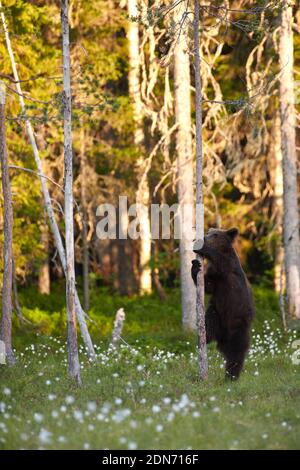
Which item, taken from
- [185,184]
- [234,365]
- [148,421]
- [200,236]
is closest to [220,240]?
[200,236]

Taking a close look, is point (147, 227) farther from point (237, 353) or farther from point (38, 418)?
point (38, 418)

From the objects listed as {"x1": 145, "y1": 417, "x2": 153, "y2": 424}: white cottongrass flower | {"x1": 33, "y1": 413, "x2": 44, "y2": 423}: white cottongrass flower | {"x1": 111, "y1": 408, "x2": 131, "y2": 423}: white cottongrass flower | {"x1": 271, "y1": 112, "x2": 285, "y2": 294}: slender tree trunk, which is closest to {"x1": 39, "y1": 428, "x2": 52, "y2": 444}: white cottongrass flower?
{"x1": 33, "y1": 413, "x2": 44, "y2": 423}: white cottongrass flower

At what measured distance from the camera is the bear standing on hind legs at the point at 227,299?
12.8m

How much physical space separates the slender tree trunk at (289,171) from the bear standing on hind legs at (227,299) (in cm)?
817

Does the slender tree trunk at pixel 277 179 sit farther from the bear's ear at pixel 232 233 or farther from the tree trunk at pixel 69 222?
the tree trunk at pixel 69 222

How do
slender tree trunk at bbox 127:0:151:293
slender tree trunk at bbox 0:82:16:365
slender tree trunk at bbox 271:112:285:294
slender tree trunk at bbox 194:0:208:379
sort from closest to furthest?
slender tree trunk at bbox 194:0:208:379
slender tree trunk at bbox 0:82:16:365
slender tree trunk at bbox 127:0:151:293
slender tree trunk at bbox 271:112:285:294

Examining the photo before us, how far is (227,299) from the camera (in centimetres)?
1305

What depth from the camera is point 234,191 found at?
30078 mm

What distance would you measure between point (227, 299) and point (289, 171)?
8.78 meters

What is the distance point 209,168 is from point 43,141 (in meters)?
5.13

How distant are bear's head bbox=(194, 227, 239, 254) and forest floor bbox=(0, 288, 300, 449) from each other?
2099 mm

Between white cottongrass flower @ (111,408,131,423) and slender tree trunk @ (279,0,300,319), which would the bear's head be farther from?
slender tree trunk @ (279,0,300,319)

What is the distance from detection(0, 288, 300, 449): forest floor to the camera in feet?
27.8
